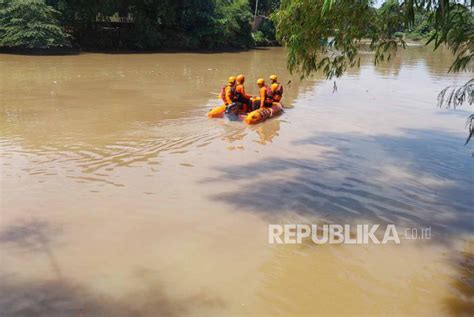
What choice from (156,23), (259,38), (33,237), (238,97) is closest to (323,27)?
(33,237)

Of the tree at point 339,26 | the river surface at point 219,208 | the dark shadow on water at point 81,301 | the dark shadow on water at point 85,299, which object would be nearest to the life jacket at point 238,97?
the river surface at point 219,208

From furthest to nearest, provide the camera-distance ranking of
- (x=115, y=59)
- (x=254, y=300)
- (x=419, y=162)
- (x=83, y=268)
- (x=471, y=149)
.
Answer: (x=115, y=59) → (x=471, y=149) → (x=419, y=162) → (x=83, y=268) → (x=254, y=300)

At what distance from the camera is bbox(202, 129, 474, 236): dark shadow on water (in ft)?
20.5

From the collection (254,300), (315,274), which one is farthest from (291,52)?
(254,300)

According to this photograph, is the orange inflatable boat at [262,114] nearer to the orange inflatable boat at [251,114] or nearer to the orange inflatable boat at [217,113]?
the orange inflatable boat at [251,114]

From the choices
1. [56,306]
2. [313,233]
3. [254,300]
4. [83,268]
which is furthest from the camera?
[313,233]

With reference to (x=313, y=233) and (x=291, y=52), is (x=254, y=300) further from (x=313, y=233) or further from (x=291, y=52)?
(x=291, y=52)

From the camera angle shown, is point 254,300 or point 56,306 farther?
point 254,300

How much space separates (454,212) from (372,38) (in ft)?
8.87

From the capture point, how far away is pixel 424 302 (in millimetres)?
4383

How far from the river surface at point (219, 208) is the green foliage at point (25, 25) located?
1326cm

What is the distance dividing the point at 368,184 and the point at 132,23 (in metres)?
28.2

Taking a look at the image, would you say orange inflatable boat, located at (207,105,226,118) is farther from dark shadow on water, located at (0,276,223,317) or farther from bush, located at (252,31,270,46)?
bush, located at (252,31,270,46)

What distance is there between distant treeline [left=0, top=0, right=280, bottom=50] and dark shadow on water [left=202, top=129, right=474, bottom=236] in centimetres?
2100
